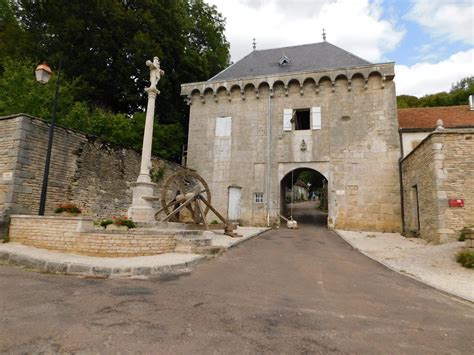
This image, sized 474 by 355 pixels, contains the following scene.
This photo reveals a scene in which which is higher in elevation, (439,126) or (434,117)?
(434,117)

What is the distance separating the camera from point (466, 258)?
6.11 m

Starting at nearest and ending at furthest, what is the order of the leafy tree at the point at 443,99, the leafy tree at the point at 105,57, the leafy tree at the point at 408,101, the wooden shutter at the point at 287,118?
the leafy tree at the point at 105,57 → the wooden shutter at the point at 287,118 → the leafy tree at the point at 443,99 → the leafy tree at the point at 408,101

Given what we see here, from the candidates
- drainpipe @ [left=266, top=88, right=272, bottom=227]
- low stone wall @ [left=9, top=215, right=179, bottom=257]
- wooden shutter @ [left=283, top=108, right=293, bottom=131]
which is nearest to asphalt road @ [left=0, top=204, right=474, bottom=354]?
low stone wall @ [left=9, top=215, right=179, bottom=257]

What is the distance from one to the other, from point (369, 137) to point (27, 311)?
605 inches

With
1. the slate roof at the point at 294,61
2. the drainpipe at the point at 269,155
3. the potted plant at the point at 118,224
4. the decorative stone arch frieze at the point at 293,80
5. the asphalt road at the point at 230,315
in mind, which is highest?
the slate roof at the point at 294,61

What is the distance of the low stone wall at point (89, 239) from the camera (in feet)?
19.4

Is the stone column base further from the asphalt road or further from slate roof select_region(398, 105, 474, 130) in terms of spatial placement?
slate roof select_region(398, 105, 474, 130)

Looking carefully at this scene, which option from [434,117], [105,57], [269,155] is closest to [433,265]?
[269,155]

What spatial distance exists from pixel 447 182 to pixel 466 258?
11.3ft

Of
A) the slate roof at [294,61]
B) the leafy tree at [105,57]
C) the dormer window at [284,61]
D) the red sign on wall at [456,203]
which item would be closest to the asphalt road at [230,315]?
the red sign on wall at [456,203]

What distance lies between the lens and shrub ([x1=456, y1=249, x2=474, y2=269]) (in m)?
5.98

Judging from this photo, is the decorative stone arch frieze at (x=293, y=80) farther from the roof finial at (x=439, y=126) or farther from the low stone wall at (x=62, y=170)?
the low stone wall at (x=62, y=170)

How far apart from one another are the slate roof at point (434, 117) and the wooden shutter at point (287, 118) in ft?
19.2

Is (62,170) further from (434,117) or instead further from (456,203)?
(434,117)
